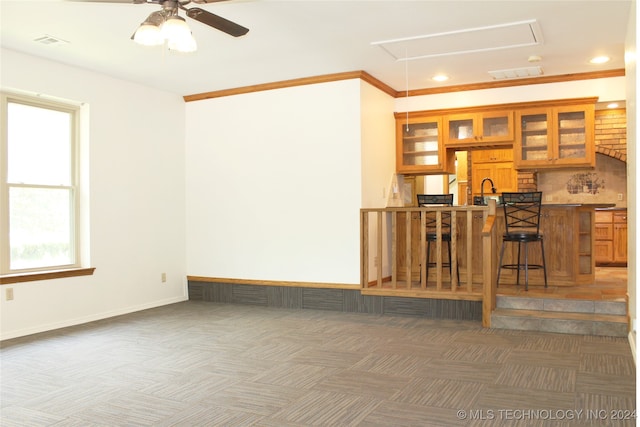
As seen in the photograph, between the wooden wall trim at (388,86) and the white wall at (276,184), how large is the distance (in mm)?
73

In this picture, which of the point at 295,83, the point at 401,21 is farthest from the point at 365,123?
the point at 401,21

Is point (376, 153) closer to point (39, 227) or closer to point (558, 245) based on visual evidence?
point (558, 245)

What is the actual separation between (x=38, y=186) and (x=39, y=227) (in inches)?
16.1

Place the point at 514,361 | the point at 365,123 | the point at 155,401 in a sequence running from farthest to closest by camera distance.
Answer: the point at 365,123
the point at 514,361
the point at 155,401

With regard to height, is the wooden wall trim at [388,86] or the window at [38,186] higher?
the wooden wall trim at [388,86]

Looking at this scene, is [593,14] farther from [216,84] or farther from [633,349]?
[216,84]

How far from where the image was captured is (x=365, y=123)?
6.32 metres

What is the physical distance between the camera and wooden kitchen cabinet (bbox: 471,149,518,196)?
9.21 meters

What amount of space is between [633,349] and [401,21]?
313 centimetres

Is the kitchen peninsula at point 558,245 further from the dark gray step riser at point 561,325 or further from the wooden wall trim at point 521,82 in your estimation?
the wooden wall trim at point 521,82

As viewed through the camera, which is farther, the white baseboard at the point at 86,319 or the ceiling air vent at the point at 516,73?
the ceiling air vent at the point at 516,73

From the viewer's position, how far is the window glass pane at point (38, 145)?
5.32 meters

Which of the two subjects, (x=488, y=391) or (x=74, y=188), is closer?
(x=488, y=391)

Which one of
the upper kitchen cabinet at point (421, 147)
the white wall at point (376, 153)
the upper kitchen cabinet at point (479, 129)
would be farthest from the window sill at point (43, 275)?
the upper kitchen cabinet at point (479, 129)
